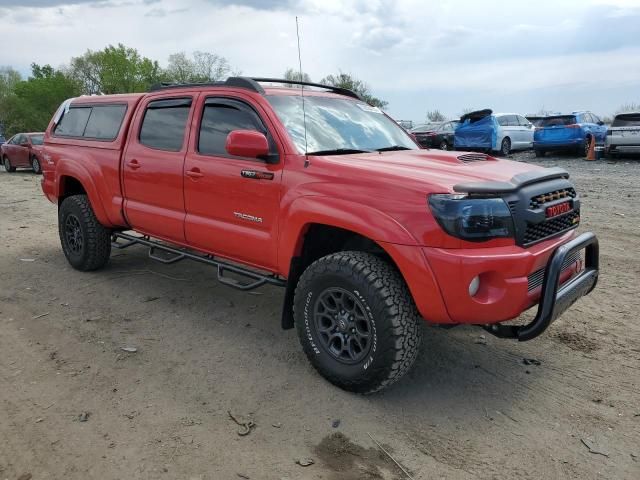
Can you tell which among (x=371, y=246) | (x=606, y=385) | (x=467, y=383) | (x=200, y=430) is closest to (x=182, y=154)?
(x=371, y=246)

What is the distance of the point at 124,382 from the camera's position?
3.51 m

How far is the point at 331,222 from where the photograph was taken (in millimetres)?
3301

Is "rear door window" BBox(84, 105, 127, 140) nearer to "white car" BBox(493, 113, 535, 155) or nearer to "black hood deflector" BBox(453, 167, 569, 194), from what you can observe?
"black hood deflector" BBox(453, 167, 569, 194)

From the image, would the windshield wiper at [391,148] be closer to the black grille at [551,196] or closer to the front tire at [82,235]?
the black grille at [551,196]

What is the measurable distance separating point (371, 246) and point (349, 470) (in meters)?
1.45

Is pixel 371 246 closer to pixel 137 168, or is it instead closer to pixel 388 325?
pixel 388 325

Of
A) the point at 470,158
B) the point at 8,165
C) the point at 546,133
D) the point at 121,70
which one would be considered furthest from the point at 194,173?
the point at 121,70

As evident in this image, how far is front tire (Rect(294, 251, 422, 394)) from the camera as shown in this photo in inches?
121

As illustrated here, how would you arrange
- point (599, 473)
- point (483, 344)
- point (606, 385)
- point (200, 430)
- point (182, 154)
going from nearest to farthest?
point (599, 473) < point (200, 430) < point (606, 385) < point (483, 344) < point (182, 154)

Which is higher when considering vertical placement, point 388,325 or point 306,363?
point 388,325

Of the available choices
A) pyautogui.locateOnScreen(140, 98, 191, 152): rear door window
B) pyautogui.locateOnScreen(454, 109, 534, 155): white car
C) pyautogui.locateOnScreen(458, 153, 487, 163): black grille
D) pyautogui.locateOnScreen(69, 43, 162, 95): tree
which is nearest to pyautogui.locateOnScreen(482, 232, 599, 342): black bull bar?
pyautogui.locateOnScreen(458, 153, 487, 163): black grille

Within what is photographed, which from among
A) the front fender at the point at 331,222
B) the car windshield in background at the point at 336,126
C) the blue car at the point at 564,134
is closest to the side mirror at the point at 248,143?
the car windshield in background at the point at 336,126

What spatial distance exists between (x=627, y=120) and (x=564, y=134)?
6.89ft

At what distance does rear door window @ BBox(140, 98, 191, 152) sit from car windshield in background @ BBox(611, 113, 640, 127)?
610 inches
